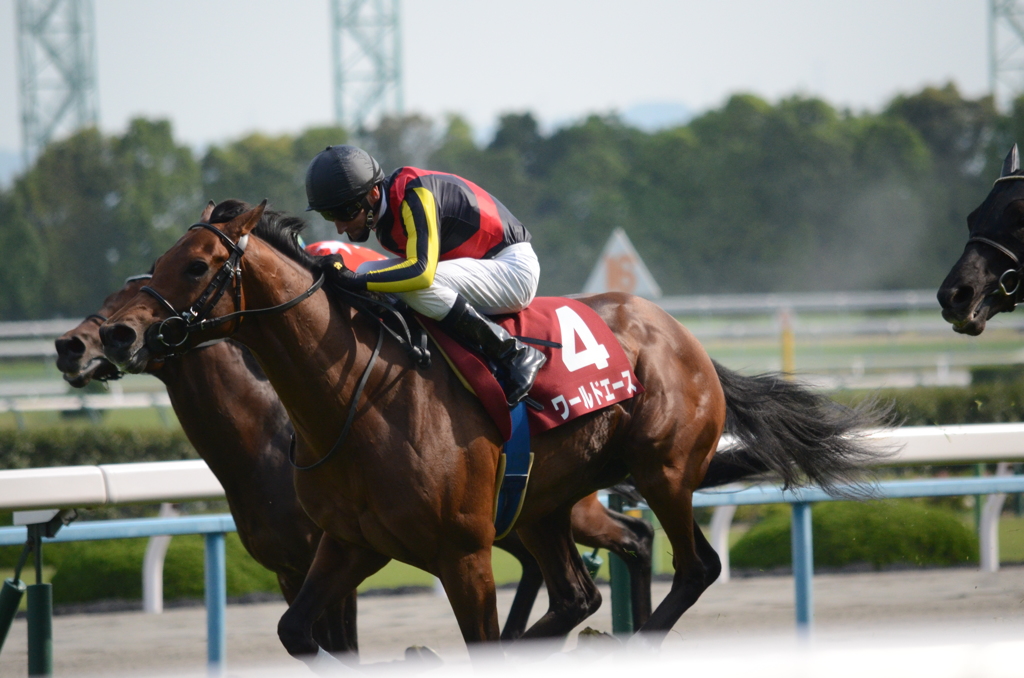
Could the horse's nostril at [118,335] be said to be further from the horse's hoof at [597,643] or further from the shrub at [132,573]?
the shrub at [132,573]

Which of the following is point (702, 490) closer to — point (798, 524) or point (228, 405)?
point (798, 524)

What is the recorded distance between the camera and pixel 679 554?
3.69 meters

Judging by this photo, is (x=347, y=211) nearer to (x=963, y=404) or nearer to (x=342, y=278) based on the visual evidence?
(x=342, y=278)

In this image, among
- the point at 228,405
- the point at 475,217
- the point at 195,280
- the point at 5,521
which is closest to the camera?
the point at 195,280

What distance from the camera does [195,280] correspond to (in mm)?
2855

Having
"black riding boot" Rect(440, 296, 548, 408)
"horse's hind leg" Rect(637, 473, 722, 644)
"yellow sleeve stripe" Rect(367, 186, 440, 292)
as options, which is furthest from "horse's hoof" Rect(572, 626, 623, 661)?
"yellow sleeve stripe" Rect(367, 186, 440, 292)

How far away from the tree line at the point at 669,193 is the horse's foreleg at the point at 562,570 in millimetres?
25187

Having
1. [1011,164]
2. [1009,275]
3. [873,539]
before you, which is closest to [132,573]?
[873,539]

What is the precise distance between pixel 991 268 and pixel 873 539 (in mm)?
2749

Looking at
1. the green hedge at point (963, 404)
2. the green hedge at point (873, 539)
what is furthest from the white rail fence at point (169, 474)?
the green hedge at point (963, 404)

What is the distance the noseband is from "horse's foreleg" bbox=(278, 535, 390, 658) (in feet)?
2.39

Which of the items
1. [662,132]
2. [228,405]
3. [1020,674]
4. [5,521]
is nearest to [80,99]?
[662,132]

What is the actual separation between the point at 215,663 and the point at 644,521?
1644 mm

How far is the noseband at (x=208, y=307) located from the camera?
282cm
